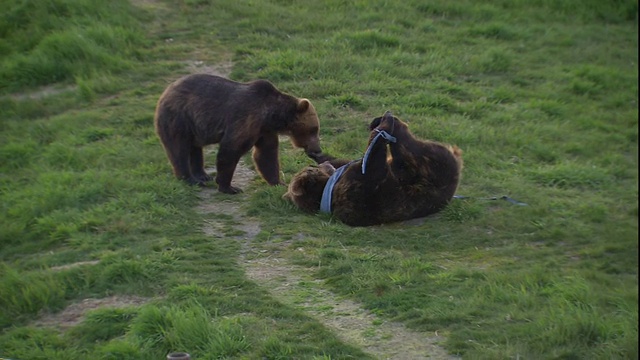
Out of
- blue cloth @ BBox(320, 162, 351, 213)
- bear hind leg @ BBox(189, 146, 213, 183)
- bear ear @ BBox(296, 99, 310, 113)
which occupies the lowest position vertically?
bear hind leg @ BBox(189, 146, 213, 183)

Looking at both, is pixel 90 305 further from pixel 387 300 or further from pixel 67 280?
pixel 387 300

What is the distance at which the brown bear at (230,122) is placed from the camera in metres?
9.02

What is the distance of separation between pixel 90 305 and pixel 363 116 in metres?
5.30

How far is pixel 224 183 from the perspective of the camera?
8.98 m

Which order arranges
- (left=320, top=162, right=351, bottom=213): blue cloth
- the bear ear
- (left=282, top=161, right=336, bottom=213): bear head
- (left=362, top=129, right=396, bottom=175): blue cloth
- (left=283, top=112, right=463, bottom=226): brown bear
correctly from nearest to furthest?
(left=362, top=129, right=396, bottom=175): blue cloth, (left=283, top=112, right=463, bottom=226): brown bear, (left=320, top=162, right=351, bottom=213): blue cloth, (left=282, top=161, right=336, bottom=213): bear head, the bear ear

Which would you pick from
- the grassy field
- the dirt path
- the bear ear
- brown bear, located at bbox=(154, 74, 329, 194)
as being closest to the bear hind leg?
brown bear, located at bbox=(154, 74, 329, 194)

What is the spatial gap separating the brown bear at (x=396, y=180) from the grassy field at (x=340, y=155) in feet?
0.51

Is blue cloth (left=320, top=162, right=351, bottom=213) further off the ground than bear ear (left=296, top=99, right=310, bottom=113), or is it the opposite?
bear ear (left=296, top=99, right=310, bottom=113)

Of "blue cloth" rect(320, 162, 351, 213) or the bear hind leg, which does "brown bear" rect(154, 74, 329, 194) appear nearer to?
the bear hind leg

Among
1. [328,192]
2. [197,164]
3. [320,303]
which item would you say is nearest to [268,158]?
[197,164]

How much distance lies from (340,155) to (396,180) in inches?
74.9

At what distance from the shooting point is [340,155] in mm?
9766

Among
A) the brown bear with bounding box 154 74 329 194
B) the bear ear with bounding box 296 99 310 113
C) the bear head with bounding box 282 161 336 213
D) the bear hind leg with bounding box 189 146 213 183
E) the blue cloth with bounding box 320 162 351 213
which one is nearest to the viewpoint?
the blue cloth with bounding box 320 162 351 213

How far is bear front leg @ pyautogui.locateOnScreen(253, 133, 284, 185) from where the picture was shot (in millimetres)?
9219
